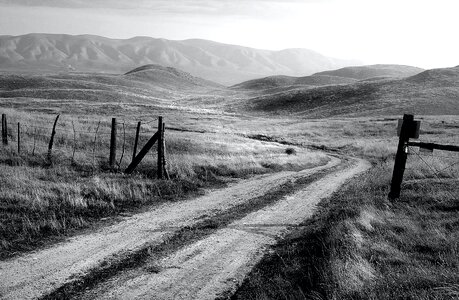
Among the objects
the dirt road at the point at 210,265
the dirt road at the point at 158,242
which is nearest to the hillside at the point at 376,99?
the dirt road at the point at 158,242

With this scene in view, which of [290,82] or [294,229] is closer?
[294,229]

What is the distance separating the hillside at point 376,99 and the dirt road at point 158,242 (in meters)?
68.9

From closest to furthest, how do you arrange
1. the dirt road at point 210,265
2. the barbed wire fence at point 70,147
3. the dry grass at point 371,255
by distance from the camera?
1. the dry grass at point 371,255
2. the dirt road at point 210,265
3. the barbed wire fence at point 70,147

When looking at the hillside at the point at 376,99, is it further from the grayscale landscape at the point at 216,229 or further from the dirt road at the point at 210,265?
the dirt road at the point at 210,265

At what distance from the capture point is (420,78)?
103m

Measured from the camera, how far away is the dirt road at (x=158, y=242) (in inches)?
238

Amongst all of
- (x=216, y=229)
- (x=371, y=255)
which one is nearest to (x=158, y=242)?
(x=216, y=229)

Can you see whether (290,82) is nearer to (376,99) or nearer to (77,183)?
(376,99)

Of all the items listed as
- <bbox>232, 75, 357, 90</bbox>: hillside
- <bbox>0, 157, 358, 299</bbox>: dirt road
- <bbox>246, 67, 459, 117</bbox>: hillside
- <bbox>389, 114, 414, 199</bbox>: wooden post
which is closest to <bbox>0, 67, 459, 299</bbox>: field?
<bbox>389, 114, 414, 199</bbox>: wooden post

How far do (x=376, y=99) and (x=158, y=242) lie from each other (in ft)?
285

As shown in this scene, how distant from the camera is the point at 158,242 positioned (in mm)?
7988

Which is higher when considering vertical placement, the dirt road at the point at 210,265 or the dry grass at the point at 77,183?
the dirt road at the point at 210,265

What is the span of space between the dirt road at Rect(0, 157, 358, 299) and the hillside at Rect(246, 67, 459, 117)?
68.9 m

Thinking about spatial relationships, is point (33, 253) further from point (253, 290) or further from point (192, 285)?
point (253, 290)
